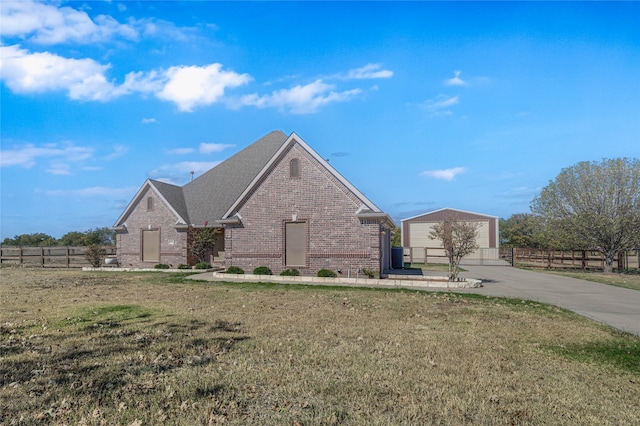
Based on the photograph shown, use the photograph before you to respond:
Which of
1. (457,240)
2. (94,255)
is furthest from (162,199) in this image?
(457,240)

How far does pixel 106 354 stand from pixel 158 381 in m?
1.84

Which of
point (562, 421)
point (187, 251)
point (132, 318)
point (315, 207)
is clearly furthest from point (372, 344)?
point (187, 251)

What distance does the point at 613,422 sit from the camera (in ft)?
14.3

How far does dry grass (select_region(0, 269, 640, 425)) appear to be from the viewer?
4531mm

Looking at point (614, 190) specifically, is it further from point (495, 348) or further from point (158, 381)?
point (158, 381)

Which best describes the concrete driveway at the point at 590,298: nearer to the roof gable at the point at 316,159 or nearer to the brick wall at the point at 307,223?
the brick wall at the point at 307,223

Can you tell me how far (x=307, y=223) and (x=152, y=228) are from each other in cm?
1356

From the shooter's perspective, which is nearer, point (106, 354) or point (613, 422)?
point (613, 422)

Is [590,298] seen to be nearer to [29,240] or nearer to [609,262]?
[609,262]

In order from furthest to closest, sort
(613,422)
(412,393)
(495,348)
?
1. (495,348)
2. (412,393)
3. (613,422)

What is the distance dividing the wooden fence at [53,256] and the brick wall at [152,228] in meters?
2.70

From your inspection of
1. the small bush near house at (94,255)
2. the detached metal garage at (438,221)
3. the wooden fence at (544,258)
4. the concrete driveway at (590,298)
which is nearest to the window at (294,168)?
the concrete driveway at (590,298)

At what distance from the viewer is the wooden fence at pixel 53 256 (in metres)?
31.5

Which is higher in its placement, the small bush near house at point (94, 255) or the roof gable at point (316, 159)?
the roof gable at point (316, 159)
